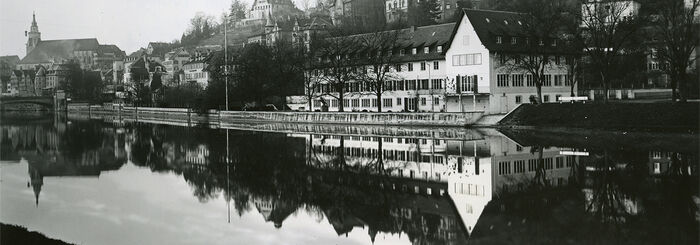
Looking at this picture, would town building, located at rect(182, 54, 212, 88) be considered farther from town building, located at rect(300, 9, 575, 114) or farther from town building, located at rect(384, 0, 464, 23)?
town building, located at rect(300, 9, 575, 114)

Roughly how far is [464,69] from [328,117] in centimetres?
1391

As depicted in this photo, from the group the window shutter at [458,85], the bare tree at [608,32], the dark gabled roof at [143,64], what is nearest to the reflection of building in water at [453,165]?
the bare tree at [608,32]

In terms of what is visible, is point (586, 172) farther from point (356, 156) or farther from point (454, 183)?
point (356, 156)

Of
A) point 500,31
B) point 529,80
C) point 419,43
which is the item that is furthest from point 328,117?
point 529,80

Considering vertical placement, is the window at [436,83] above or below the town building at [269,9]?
below

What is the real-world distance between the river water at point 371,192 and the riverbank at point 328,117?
13.3 meters

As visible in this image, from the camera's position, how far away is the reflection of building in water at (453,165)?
2432 centimetres

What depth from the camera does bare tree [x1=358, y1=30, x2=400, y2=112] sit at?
68581 millimetres

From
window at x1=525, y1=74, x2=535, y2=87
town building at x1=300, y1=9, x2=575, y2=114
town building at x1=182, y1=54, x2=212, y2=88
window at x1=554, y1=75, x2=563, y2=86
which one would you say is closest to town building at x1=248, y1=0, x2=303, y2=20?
town building at x1=182, y1=54, x2=212, y2=88

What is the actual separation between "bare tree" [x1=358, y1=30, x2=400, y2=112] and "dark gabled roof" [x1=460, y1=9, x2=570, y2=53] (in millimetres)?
7886

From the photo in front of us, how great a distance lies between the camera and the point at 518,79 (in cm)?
6594

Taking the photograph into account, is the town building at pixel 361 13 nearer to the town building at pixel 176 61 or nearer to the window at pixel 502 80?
the town building at pixel 176 61

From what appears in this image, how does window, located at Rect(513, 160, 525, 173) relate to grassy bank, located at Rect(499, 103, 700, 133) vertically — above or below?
below

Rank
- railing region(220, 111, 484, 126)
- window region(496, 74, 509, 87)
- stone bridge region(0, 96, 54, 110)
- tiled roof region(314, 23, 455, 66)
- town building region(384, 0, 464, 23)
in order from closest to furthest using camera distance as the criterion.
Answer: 1. railing region(220, 111, 484, 126)
2. window region(496, 74, 509, 87)
3. tiled roof region(314, 23, 455, 66)
4. town building region(384, 0, 464, 23)
5. stone bridge region(0, 96, 54, 110)
